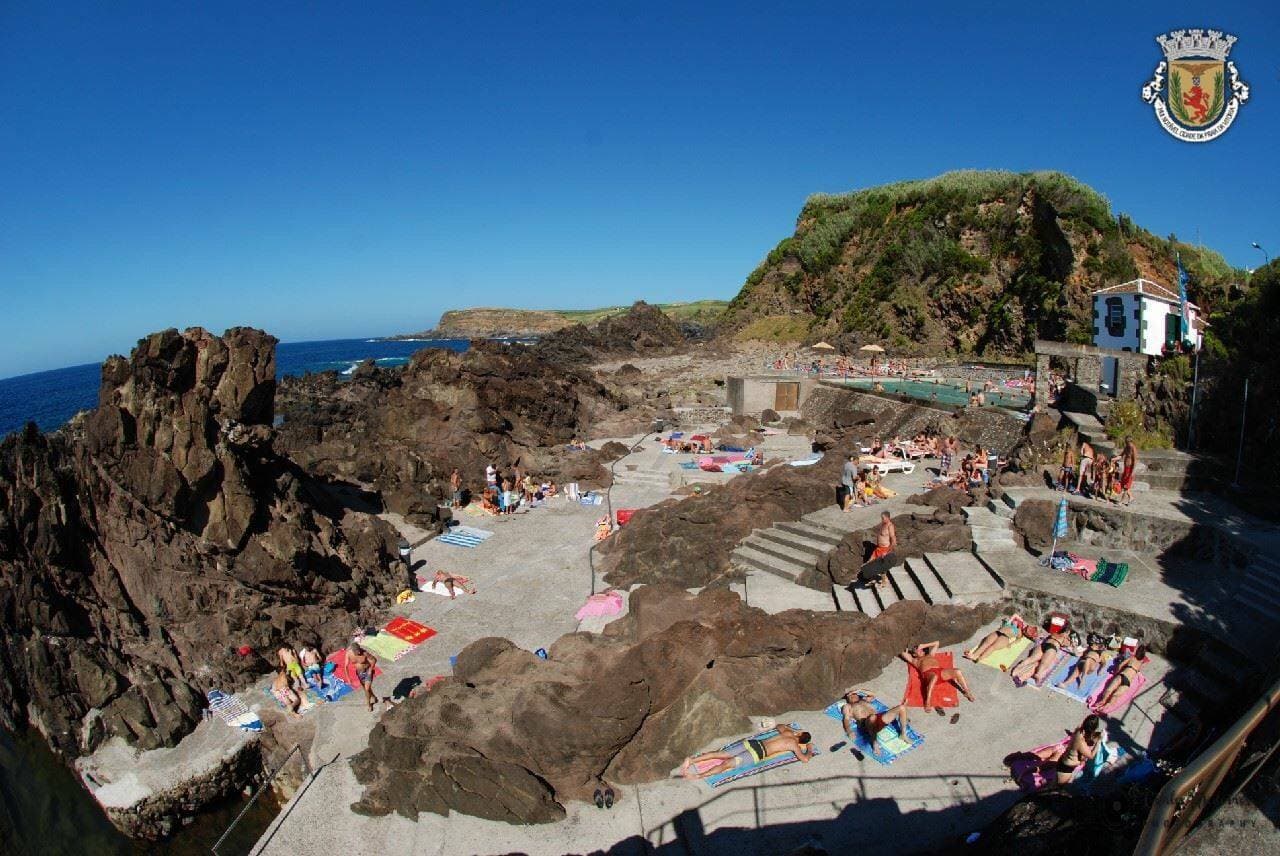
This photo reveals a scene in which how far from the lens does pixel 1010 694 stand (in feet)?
30.0

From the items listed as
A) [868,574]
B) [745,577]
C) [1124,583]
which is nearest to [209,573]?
[745,577]

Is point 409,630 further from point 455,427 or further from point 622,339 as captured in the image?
point 622,339

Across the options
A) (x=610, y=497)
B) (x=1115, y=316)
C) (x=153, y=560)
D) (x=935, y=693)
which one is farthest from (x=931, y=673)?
(x=1115, y=316)

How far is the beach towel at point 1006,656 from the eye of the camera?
32.1 ft

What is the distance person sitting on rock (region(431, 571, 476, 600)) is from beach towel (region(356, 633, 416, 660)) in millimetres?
1892

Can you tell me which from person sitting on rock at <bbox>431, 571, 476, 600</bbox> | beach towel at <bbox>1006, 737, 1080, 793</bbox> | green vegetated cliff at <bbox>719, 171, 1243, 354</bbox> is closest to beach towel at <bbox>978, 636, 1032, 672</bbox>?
beach towel at <bbox>1006, 737, 1080, 793</bbox>

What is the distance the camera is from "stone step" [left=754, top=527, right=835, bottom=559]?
44.7 ft

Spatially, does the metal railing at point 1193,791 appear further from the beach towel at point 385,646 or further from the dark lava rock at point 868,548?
the beach towel at point 385,646

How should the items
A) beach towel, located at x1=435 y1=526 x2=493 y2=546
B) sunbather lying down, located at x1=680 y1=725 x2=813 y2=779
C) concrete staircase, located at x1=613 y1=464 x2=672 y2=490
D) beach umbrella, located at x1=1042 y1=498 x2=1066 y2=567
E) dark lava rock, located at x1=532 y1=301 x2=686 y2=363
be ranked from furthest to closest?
1. dark lava rock, located at x1=532 y1=301 x2=686 y2=363
2. concrete staircase, located at x1=613 y1=464 x2=672 y2=490
3. beach towel, located at x1=435 y1=526 x2=493 y2=546
4. beach umbrella, located at x1=1042 y1=498 x2=1066 y2=567
5. sunbather lying down, located at x1=680 y1=725 x2=813 y2=779

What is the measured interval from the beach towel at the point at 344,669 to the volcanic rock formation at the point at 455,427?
21.4ft

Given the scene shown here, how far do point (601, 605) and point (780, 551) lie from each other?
12.6 feet

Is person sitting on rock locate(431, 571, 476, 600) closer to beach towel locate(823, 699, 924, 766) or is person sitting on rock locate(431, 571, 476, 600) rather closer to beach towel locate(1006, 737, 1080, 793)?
beach towel locate(823, 699, 924, 766)

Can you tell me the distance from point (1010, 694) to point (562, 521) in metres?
11.7

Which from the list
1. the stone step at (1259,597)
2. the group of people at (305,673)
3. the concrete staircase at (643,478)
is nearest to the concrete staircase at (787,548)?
the stone step at (1259,597)
